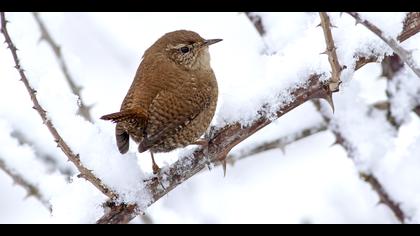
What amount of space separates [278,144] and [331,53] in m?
1.59

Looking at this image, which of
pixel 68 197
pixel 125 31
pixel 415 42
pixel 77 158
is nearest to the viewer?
pixel 77 158

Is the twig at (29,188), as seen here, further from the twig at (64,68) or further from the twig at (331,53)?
the twig at (331,53)

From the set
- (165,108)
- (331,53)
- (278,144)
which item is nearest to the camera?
(331,53)

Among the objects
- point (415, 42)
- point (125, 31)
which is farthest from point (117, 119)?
point (125, 31)

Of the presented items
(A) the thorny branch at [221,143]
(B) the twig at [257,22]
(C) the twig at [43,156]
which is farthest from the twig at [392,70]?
(C) the twig at [43,156]

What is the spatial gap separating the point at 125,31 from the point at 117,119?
10.5ft

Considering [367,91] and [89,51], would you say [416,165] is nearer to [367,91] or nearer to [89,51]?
[367,91]

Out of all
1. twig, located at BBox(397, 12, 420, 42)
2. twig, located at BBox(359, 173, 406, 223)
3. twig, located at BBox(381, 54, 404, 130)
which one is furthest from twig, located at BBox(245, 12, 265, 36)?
twig, located at BBox(397, 12, 420, 42)

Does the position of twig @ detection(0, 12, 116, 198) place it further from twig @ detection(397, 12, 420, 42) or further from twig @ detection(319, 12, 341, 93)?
twig @ detection(397, 12, 420, 42)

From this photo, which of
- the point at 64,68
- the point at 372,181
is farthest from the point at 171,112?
the point at 372,181

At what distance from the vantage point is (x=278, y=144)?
12.7ft

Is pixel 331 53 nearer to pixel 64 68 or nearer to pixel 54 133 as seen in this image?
pixel 54 133

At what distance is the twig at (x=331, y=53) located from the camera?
2215 mm

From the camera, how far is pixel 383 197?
373cm
